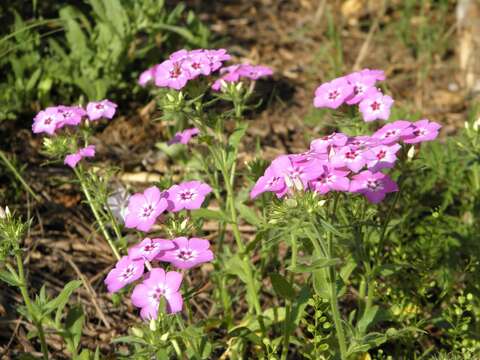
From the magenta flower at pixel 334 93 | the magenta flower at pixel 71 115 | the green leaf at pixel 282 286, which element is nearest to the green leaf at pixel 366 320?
the green leaf at pixel 282 286

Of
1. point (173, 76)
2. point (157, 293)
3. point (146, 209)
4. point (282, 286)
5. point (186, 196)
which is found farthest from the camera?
point (173, 76)

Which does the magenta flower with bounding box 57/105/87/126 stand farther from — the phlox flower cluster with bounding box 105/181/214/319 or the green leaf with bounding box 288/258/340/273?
the green leaf with bounding box 288/258/340/273

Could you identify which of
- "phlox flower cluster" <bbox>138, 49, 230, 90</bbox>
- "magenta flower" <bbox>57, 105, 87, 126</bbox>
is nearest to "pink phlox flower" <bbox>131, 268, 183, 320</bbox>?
"phlox flower cluster" <bbox>138, 49, 230, 90</bbox>

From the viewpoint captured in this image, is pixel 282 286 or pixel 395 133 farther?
pixel 282 286

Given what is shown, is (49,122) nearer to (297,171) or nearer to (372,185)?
(297,171)

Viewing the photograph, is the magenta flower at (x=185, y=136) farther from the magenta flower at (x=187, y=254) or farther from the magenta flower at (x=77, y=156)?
the magenta flower at (x=187, y=254)

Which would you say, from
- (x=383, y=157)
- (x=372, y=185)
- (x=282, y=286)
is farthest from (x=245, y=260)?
(x=383, y=157)

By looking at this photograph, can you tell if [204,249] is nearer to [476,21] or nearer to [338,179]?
[338,179]
